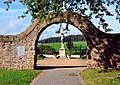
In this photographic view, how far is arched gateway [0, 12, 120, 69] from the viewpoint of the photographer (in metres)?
28.5

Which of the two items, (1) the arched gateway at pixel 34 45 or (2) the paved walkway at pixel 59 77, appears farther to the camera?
(1) the arched gateway at pixel 34 45

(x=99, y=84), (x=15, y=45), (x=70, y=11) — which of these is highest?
(x=70, y=11)

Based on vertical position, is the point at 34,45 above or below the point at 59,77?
above

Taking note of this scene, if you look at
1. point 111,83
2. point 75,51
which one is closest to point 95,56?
point 111,83

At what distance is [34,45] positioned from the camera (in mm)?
28922

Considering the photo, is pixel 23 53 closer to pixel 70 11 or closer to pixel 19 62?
pixel 19 62

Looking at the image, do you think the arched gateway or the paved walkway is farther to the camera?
the arched gateway

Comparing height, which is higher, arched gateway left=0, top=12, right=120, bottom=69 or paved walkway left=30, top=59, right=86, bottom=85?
arched gateway left=0, top=12, right=120, bottom=69

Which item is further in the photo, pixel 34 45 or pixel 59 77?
pixel 34 45

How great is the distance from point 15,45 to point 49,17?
9.58m

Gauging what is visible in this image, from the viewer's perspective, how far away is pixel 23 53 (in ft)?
93.8

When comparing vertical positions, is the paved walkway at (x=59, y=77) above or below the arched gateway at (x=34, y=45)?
below

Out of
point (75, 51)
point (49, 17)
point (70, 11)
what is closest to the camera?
point (49, 17)

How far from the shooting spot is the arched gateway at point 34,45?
28453 millimetres
